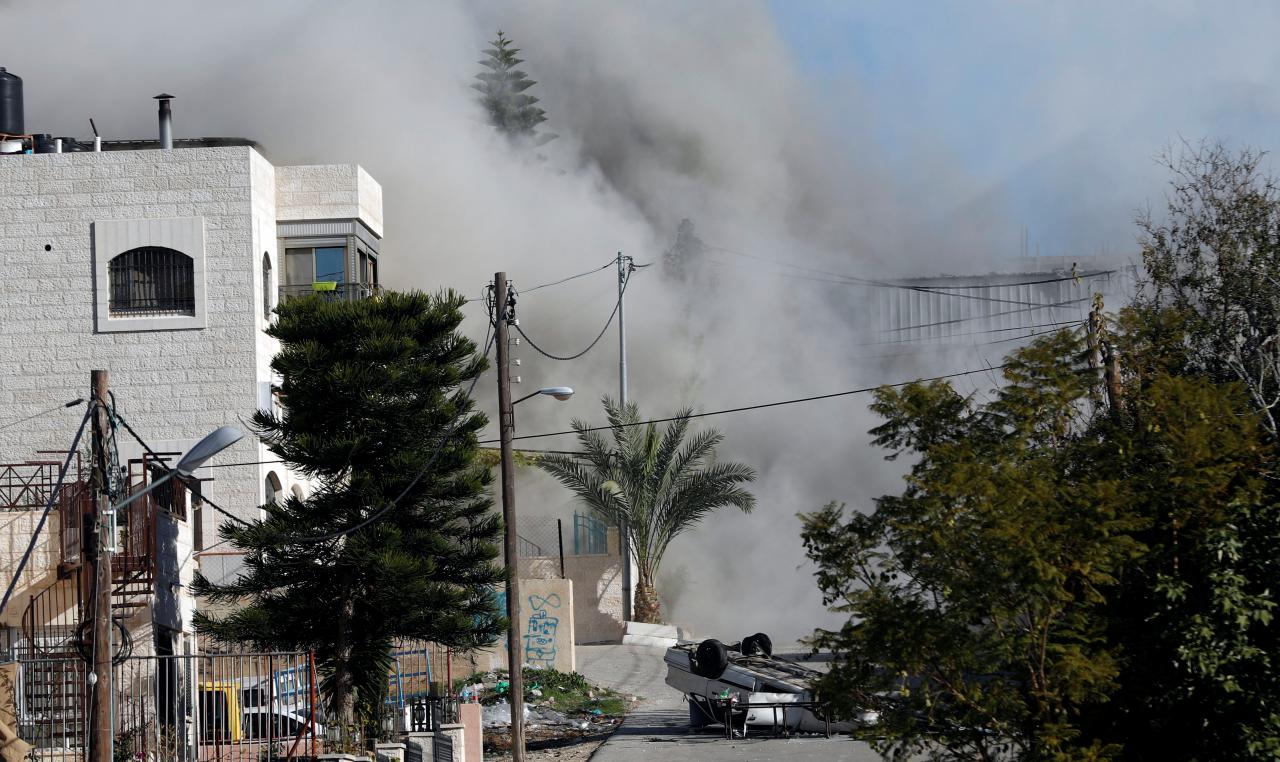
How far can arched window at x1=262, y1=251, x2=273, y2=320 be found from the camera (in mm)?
29188

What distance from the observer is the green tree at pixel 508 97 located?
64750 mm

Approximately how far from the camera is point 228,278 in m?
28.7

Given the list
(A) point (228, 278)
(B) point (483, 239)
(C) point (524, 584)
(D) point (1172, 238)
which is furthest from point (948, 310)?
(D) point (1172, 238)

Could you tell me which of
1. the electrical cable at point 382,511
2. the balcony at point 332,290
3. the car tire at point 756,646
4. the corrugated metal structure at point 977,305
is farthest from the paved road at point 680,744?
the corrugated metal structure at point 977,305

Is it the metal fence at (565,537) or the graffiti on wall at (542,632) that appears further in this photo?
the metal fence at (565,537)

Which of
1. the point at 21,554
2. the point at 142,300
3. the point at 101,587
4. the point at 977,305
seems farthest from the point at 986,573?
the point at 977,305

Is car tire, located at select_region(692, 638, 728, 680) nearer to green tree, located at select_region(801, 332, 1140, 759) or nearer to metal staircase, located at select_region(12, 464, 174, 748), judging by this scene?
metal staircase, located at select_region(12, 464, 174, 748)

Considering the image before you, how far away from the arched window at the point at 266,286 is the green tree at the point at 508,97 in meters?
35.2

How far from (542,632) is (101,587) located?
16588 millimetres

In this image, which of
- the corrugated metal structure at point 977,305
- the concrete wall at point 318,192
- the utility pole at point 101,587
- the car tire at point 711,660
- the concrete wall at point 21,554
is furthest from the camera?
the corrugated metal structure at point 977,305

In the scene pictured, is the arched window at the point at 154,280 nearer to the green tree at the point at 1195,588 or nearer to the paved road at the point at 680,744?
the paved road at the point at 680,744

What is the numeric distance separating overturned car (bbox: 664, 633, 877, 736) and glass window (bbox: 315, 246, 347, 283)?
446 inches

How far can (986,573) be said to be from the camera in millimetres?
10898

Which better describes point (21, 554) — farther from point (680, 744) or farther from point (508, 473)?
point (680, 744)
